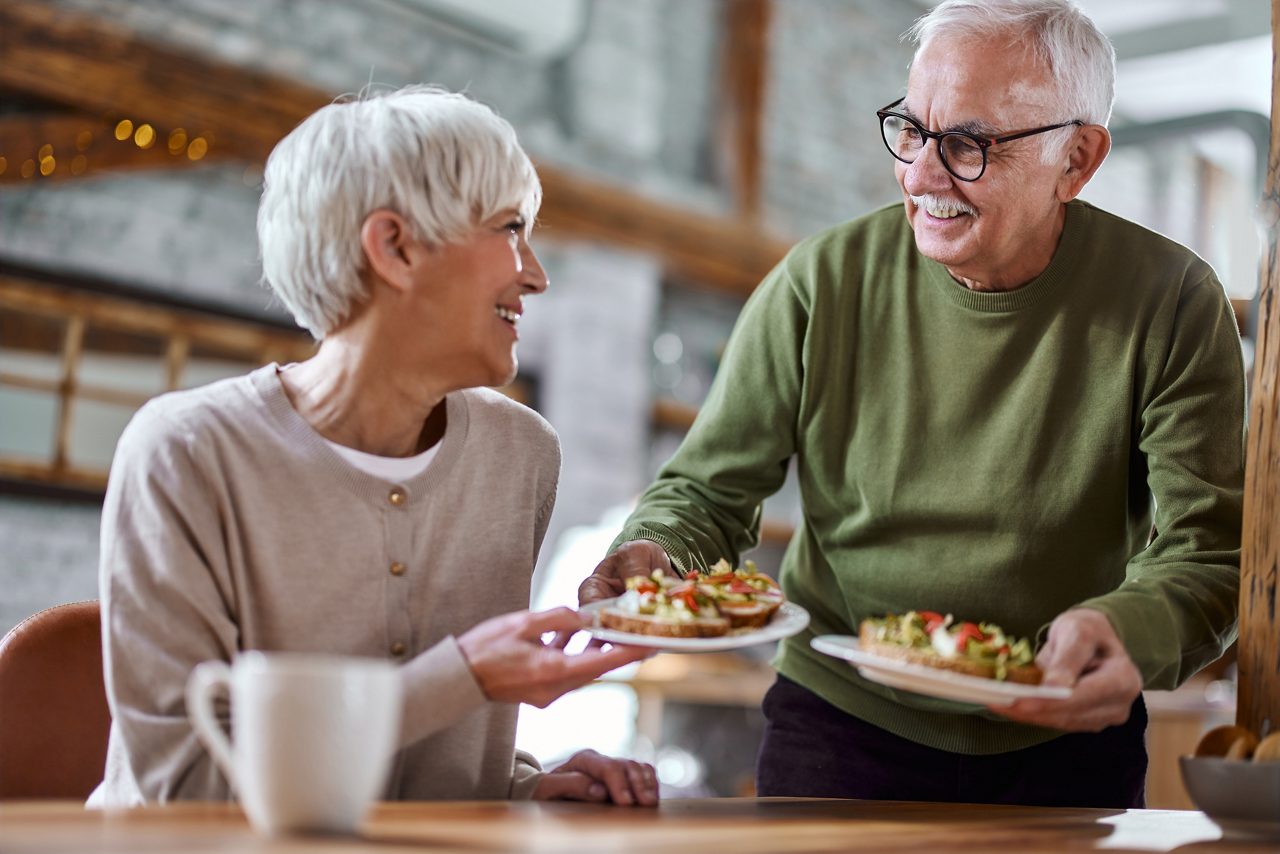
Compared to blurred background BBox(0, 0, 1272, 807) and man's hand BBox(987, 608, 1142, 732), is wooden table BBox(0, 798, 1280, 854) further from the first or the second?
blurred background BBox(0, 0, 1272, 807)

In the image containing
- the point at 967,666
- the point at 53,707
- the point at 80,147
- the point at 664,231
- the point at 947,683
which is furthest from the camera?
the point at 664,231

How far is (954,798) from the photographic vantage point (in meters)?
1.93

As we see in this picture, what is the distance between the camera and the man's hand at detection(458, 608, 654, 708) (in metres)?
1.31

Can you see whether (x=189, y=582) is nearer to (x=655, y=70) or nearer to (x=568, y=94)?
(x=568, y=94)

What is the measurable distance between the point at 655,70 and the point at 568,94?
65cm

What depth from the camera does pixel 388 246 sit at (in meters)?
1.57

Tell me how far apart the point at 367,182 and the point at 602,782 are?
2.34 ft

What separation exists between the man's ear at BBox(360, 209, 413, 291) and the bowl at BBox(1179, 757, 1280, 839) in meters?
1.01

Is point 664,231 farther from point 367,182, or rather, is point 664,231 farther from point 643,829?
point 643,829

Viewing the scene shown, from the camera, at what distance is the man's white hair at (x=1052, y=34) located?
1.99 m

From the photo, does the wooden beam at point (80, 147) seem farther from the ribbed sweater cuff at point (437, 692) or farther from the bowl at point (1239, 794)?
the bowl at point (1239, 794)

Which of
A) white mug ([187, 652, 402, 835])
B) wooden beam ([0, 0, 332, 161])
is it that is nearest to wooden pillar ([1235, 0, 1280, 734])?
white mug ([187, 652, 402, 835])

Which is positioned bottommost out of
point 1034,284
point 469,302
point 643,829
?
point 643,829

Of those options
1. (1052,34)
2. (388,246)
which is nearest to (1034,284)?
(1052,34)
